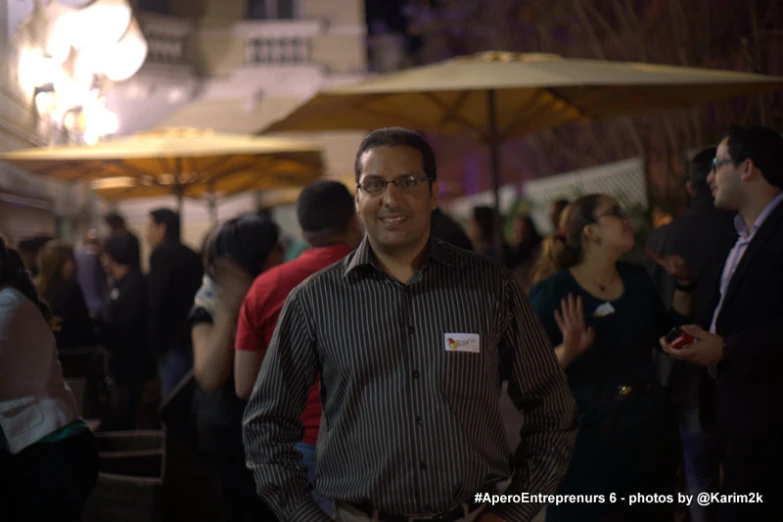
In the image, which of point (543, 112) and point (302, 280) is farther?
point (543, 112)

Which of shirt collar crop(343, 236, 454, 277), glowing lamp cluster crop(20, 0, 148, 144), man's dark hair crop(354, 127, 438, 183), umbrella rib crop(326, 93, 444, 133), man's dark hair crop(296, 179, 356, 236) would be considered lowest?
shirt collar crop(343, 236, 454, 277)

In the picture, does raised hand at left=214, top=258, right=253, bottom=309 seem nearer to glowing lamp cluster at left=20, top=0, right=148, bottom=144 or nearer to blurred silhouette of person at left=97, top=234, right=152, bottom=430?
blurred silhouette of person at left=97, top=234, right=152, bottom=430

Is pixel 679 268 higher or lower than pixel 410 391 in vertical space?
higher

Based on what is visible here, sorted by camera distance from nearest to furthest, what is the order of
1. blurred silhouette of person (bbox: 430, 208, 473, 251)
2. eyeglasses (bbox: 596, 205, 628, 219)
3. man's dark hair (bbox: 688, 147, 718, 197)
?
1. eyeglasses (bbox: 596, 205, 628, 219)
2. man's dark hair (bbox: 688, 147, 718, 197)
3. blurred silhouette of person (bbox: 430, 208, 473, 251)

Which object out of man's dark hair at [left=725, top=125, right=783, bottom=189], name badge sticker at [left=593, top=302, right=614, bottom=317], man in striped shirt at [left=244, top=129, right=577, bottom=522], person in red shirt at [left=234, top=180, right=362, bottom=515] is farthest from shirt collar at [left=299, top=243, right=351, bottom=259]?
man's dark hair at [left=725, top=125, right=783, bottom=189]

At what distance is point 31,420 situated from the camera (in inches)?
139

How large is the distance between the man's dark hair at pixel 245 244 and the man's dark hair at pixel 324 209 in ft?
1.27

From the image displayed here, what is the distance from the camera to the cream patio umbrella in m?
5.77

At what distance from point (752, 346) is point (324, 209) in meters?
1.81

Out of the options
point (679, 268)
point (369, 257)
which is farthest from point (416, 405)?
point (679, 268)

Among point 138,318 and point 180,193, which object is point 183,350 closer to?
point 138,318

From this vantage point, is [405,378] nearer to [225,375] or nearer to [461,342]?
[461,342]

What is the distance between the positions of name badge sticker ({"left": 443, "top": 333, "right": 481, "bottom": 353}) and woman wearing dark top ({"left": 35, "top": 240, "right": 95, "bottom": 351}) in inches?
197

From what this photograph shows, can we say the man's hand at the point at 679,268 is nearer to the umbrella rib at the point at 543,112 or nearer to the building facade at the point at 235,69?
the umbrella rib at the point at 543,112
